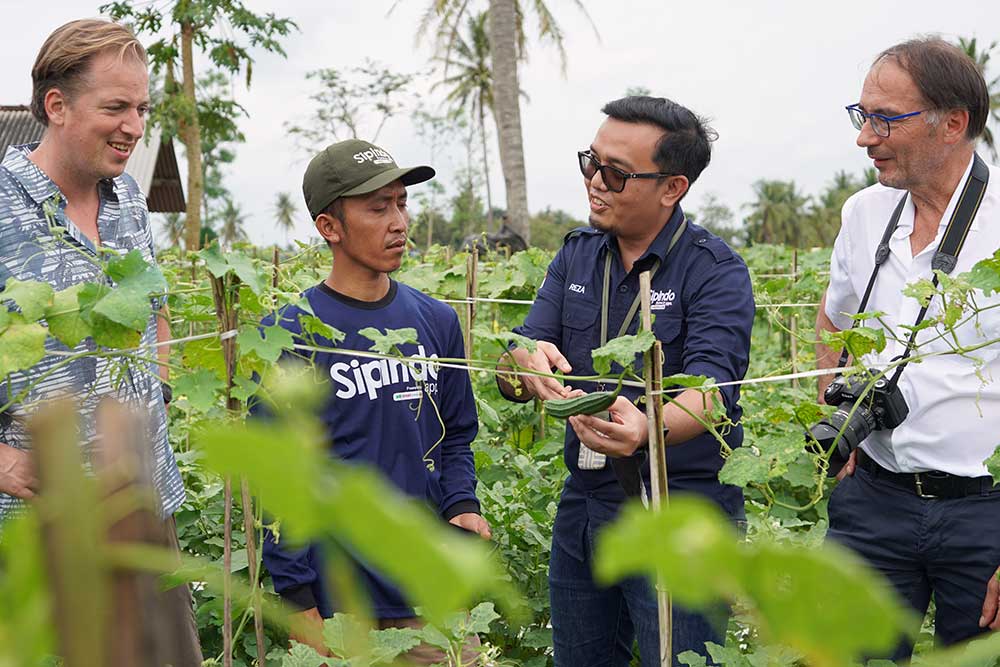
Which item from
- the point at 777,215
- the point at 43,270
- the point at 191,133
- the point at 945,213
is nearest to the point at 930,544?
the point at 945,213

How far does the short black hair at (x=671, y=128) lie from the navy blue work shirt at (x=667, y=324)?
0.14 metres

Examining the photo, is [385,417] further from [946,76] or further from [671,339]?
[946,76]

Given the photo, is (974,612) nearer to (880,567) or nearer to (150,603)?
(880,567)

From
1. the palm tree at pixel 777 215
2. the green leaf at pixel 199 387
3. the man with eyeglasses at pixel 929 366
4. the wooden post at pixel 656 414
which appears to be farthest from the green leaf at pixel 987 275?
the palm tree at pixel 777 215

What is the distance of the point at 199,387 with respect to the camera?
6.12 ft

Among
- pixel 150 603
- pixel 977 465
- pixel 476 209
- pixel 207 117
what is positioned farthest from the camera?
pixel 476 209

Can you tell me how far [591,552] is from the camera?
2.70 meters

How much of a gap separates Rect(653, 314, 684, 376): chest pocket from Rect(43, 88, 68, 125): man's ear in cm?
154

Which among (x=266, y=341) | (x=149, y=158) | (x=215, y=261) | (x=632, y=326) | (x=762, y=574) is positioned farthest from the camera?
(x=149, y=158)

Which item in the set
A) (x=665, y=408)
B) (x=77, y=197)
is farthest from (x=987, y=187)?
(x=77, y=197)

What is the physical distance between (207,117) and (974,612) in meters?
17.6

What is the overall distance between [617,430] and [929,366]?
0.83 meters

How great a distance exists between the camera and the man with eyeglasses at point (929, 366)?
94.3 inches

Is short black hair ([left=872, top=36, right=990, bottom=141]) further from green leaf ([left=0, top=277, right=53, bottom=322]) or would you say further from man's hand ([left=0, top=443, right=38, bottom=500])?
man's hand ([left=0, top=443, right=38, bottom=500])
